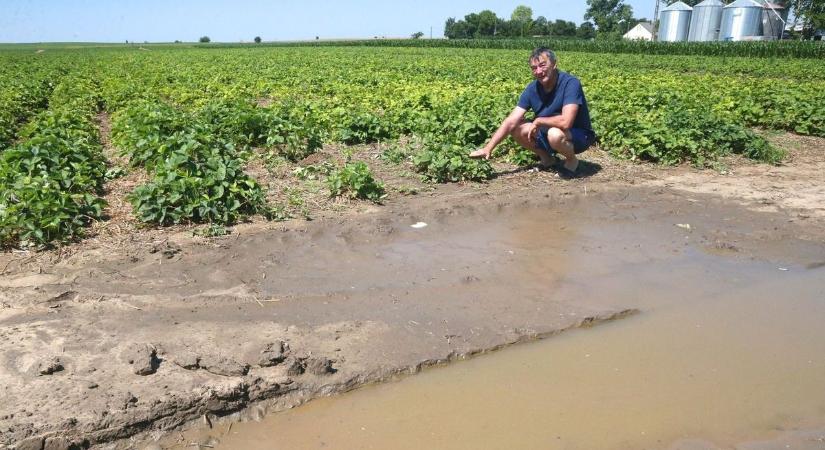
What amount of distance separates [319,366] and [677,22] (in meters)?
68.9

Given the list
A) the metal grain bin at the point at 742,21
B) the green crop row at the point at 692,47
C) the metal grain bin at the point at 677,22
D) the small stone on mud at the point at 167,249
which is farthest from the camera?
the metal grain bin at the point at 677,22

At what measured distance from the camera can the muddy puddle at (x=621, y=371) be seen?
9.37ft

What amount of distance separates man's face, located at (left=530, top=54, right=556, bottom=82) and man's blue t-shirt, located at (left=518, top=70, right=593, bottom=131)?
0.68ft

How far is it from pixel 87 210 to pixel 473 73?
18.7 m

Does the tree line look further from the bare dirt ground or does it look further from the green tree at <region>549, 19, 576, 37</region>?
the bare dirt ground

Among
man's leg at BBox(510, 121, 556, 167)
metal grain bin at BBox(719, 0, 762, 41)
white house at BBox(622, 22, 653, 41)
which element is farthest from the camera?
white house at BBox(622, 22, 653, 41)

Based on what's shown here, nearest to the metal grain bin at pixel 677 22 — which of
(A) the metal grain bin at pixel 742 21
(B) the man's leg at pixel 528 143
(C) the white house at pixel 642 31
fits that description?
(A) the metal grain bin at pixel 742 21

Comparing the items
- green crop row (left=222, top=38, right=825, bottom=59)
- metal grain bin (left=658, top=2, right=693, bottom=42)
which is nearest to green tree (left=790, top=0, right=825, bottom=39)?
metal grain bin (left=658, top=2, right=693, bottom=42)

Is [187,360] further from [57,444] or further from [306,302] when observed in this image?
[306,302]

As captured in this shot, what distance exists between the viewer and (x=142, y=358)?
3184mm

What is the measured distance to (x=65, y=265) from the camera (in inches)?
179

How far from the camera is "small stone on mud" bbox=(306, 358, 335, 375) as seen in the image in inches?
128

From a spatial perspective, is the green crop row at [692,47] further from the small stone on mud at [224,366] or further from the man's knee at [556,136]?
the small stone on mud at [224,366]

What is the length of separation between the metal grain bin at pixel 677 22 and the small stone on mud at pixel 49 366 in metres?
68.4
